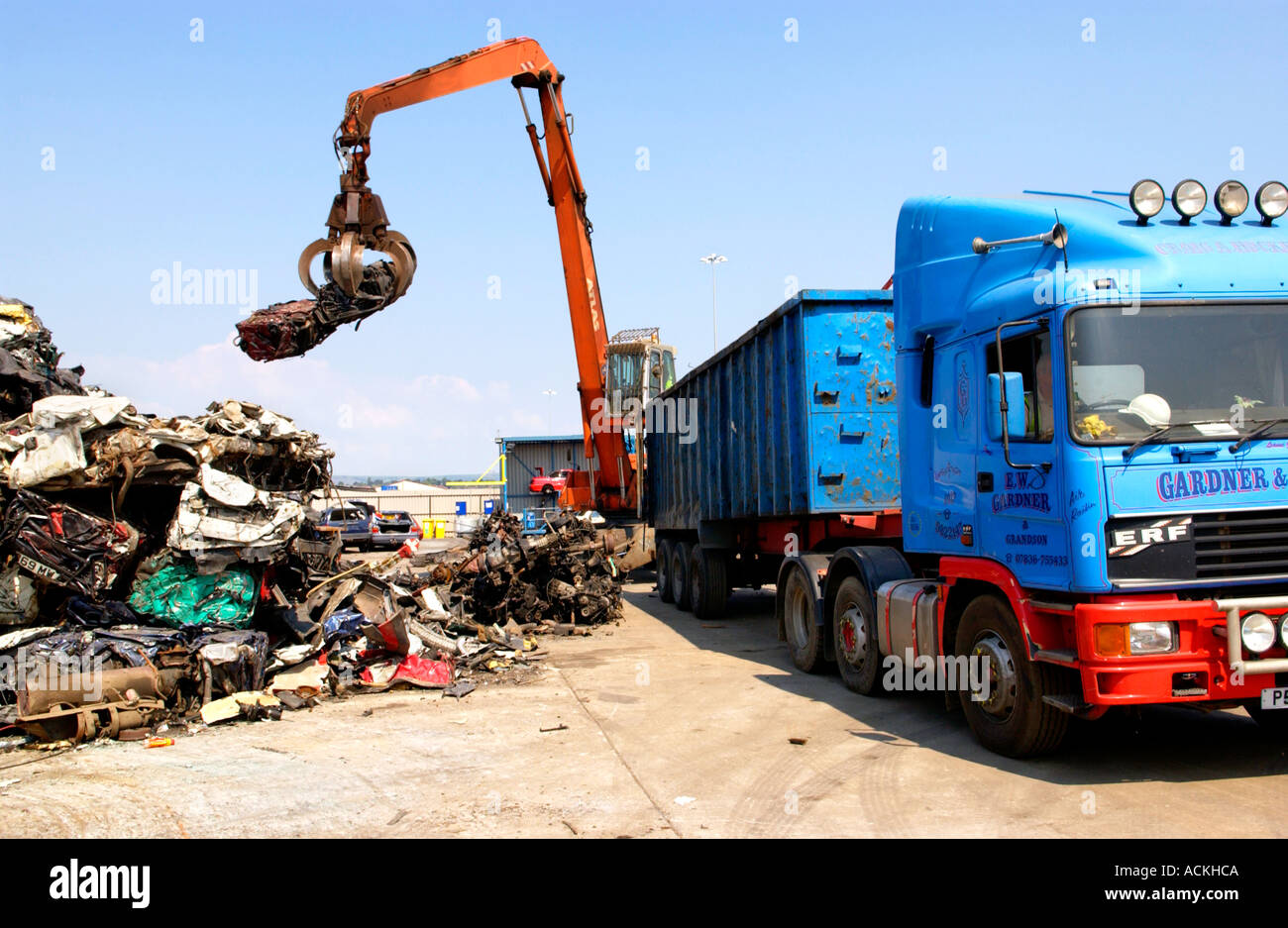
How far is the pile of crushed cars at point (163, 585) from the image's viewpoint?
745 cm

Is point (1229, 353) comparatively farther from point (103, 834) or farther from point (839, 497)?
point (103, 834)

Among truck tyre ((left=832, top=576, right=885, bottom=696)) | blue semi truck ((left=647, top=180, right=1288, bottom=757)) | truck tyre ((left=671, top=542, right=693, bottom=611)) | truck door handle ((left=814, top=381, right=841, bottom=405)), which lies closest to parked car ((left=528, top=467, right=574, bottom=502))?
truck tyre ((left=671, top=542, right=693, bottom=611))

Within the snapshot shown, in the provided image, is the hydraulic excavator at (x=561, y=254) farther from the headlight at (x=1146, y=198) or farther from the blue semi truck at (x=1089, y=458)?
the headlight at (x=1146, y=198)

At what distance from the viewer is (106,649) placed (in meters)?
7.61

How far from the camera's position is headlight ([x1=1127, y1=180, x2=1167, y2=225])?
5.51m

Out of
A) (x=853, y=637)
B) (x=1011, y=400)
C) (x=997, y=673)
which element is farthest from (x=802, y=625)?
(x=1011, y=400)

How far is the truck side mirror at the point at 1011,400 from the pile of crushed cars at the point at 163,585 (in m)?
5.58

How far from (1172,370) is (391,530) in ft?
87.8

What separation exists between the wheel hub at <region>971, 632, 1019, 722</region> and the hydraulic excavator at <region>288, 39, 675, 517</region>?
24.6 ft

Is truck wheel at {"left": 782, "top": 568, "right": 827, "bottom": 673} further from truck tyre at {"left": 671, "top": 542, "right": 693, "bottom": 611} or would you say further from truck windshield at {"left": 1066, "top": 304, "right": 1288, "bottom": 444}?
truck tyre at {"left": 671, "top": 542, "right": 693, "bottom": 611}

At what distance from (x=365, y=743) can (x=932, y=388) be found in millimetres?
4879

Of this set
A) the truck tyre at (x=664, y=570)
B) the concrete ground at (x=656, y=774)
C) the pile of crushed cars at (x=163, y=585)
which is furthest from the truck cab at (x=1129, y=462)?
the truck tyre at (x=664, y=570)

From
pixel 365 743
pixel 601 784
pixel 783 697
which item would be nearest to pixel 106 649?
pixel 365 743

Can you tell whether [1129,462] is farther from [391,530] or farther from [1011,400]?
[391,530]
